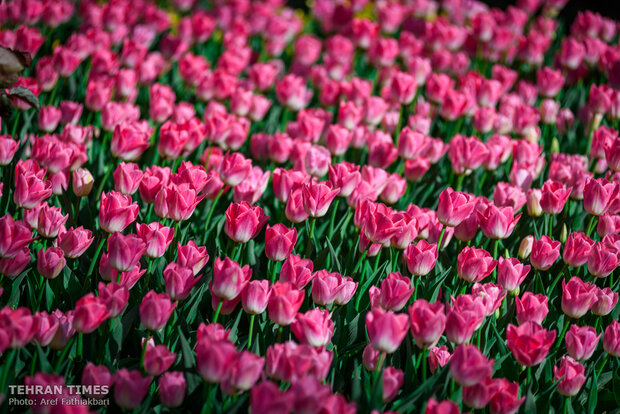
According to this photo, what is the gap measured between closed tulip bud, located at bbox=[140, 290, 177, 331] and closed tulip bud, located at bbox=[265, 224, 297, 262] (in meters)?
0.41

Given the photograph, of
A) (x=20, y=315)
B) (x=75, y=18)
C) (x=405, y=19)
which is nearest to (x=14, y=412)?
(x=20, y=315)

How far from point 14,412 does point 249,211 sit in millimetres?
779

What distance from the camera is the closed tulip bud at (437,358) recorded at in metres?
1.68

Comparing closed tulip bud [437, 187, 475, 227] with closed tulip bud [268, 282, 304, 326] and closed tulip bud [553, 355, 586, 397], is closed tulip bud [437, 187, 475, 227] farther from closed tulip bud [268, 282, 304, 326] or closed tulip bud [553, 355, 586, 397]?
closed tulip bud [268, 282, 304, 326]

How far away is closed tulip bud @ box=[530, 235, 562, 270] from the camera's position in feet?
6.60

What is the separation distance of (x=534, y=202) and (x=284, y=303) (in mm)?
1272

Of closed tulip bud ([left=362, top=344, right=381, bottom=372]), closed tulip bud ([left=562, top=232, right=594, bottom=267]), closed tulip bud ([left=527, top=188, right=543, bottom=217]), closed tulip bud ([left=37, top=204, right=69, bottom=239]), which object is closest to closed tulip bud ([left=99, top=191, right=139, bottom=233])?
closed tulip bud ([left=37, top=204, right=69, bottom=239])

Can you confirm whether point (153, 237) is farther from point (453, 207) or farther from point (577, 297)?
point (577, 297)

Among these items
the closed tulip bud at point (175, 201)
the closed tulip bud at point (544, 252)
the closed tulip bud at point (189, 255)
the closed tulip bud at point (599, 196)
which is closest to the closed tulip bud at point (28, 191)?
the closed tulip bud at point (175, 201)

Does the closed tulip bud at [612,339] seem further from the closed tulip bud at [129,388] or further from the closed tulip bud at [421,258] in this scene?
the closed tulip bud at [129,388]

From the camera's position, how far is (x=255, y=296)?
64.0 inches

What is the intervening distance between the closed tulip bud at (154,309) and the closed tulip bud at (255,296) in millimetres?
191

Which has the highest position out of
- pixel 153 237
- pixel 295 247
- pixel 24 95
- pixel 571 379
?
pixel 24 95

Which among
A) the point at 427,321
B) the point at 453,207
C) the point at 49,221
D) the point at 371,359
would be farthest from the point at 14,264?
the point at 453,207
